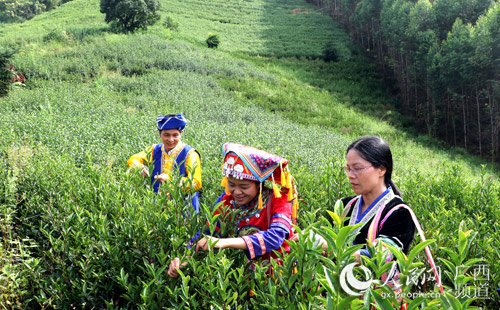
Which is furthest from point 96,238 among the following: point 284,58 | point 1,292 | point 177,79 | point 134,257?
point 284,58

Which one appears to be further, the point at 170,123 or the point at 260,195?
the point at 170,123

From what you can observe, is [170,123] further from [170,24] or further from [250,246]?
[170,24]

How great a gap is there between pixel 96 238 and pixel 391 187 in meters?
2.16

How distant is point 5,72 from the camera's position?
54.2 feet

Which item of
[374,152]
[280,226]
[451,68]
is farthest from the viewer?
[451,68]

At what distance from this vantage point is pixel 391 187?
7.90ft

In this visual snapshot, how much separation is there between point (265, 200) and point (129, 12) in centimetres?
Answer: 3360

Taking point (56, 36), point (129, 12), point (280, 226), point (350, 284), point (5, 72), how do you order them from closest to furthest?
1. point (350, 284)
2. point (280, 226)
3. point (5, 72)
4. point (56, 36)
5. point (129, 12)

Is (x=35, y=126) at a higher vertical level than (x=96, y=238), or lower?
lower

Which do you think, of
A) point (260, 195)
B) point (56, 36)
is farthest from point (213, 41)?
point (260, 195)

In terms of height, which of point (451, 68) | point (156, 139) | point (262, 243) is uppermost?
point (262, 243)

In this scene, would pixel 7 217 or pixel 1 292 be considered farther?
pixel 7 217

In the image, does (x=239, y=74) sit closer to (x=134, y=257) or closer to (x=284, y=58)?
(x=284, y=58)

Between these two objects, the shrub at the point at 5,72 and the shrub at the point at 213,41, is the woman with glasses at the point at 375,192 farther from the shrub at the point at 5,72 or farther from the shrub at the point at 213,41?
the shrub at the point at 213,41
